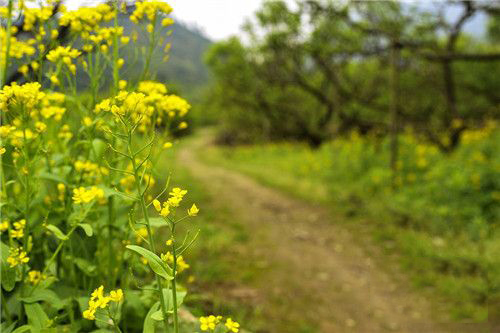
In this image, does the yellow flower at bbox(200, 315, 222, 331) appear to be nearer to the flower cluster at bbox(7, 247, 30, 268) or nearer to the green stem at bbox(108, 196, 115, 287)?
the flower cluster at bbox(7, 247, 30, 268)

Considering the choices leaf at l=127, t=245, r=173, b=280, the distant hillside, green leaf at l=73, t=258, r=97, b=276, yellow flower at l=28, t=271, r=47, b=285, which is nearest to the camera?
leaf at l=127, t=245, r=173, b=280

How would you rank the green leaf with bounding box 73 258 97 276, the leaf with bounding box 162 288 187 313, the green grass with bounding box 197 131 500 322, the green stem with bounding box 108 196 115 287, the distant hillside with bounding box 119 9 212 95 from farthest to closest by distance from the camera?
the green grass with bounding box 197 131 500 322
the distant hillside with bounding box 119 9 212 95
the green stem with bounding box 108 196 115 287
the green leaf with bounding box 73 258 97 276
the leaf with bounding box 162 288 187 313

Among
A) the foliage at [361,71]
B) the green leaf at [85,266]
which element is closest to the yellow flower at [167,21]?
the green leaf at [85,266]

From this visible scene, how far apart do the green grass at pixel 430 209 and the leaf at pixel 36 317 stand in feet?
12.3

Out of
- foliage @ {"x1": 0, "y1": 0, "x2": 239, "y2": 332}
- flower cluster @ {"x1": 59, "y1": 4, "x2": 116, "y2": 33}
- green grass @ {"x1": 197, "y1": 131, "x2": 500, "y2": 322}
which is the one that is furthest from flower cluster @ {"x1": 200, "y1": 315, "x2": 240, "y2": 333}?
green grass @ {"x1": 197, "y1": 131, "x2": 500, "y2": 322}

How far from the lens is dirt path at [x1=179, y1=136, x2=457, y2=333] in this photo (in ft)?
13.6

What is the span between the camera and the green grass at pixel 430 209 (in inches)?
182

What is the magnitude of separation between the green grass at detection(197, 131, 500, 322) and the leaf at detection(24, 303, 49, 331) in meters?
3.75

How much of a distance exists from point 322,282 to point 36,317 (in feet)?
12.1

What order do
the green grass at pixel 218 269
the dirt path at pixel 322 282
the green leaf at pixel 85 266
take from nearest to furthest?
the green leaf at pixel 85 266
the green grass at pixel 218 269
the dirt path at pixel 322 282

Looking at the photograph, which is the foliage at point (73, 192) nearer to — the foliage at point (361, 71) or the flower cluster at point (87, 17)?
the flower cluster at point (87, 17)

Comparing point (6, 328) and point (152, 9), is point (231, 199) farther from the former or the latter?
point (6, 328)

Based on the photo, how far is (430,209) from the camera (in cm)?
625

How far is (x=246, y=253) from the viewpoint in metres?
5.68
